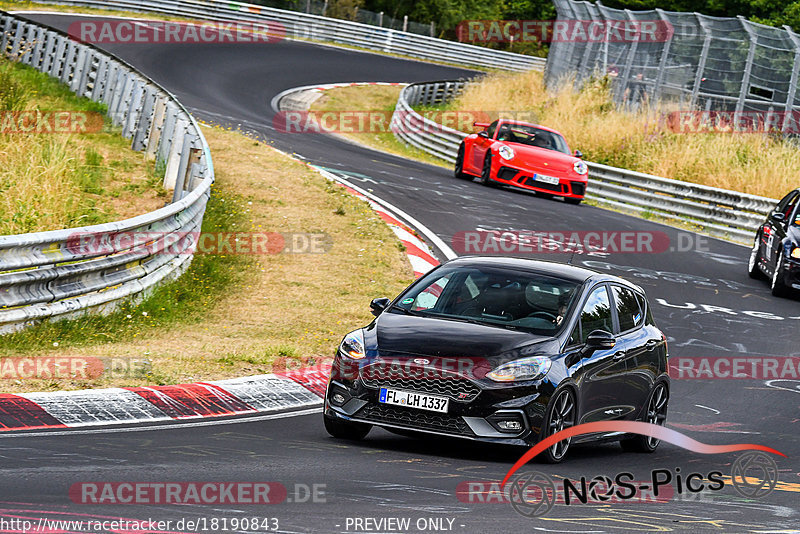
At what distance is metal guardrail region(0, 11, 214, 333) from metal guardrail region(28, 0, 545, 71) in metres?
26.7

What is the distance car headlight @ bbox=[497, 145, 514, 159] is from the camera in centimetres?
2441

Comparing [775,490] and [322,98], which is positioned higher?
[775,490]

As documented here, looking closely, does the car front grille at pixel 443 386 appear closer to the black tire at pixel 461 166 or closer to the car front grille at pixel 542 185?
the car front grille at pixel 542 185

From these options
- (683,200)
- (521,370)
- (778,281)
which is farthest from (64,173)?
(683,200)

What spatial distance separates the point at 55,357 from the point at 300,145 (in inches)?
706

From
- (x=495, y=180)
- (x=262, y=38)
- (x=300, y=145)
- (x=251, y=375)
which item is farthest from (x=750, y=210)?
(x=262, y=38)

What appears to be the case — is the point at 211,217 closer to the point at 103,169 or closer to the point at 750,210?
the point at 103,169

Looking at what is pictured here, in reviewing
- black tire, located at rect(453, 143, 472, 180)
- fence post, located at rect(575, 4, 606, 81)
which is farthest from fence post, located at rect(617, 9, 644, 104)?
black tire, located at rect(453, 143, 472, 180)

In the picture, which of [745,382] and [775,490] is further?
[745,382]

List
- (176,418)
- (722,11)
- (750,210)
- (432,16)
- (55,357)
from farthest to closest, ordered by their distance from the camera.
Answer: (432,16)
(722,11)
(750,210)
(55,357)
(176,418)

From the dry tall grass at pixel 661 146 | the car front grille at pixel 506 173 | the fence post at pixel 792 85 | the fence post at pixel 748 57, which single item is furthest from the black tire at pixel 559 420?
the fence post at pixel 748 57

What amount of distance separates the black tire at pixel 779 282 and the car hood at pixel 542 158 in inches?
268

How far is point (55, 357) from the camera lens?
31.9 ft

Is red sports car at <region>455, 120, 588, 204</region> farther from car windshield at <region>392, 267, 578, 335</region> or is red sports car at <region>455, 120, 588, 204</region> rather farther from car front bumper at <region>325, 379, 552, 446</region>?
car front bumper at <region>325, 379, 552, 446</region>
